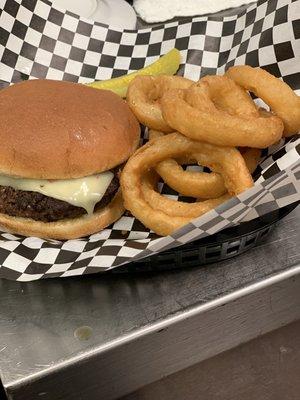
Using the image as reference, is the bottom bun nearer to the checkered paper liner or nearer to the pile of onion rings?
the checkered paper liner

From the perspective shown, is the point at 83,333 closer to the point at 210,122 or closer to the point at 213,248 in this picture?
the point at 213,248

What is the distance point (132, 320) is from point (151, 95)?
731 mm

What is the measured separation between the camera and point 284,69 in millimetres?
1718

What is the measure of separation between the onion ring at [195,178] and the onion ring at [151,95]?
7 centimetres

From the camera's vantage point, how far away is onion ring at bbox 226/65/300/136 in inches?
57.6

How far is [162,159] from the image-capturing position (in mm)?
1502

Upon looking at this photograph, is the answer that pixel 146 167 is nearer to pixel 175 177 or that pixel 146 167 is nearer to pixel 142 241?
pixel 175 177

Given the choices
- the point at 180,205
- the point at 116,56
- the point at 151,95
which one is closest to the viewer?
the point at 180,205

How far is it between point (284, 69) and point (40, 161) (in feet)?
2.67

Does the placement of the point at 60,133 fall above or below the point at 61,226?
above

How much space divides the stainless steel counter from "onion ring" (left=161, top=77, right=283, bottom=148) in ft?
0.97

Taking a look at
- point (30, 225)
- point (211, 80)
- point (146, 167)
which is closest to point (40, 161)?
point (30, 225)

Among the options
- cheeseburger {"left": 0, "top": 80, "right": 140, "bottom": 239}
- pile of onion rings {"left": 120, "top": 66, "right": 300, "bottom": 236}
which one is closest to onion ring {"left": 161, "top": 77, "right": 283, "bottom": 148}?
pile of onion rings {"left": 120, "top": 66, "right": 300, "bottom": 236}

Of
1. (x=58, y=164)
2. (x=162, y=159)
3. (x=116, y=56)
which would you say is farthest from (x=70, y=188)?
(x=116, y=56)
